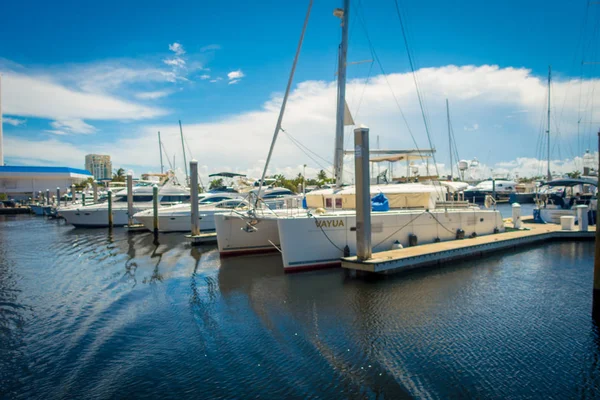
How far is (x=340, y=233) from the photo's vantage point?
1407cm

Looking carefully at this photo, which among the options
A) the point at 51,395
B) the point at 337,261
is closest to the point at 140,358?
the point at 51,395

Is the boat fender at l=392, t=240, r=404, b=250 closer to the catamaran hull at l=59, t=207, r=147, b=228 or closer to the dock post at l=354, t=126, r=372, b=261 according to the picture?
the dock post at l=354, t=126, r=372, b=261

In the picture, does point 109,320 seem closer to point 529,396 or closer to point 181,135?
point 529,396

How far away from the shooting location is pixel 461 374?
653cm

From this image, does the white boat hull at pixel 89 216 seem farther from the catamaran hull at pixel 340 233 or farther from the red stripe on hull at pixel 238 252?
the catamaran hull at pixel 340 233

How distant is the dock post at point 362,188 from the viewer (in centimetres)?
1210

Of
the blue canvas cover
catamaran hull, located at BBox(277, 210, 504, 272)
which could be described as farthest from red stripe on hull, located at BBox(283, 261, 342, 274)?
the blue canvas cover

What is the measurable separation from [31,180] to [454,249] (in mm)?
79764

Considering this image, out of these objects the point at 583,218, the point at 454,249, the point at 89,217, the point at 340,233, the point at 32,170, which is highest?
the point at 32,170

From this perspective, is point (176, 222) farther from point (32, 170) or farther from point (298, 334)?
point (32, 170)

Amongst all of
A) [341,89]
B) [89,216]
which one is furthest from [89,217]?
[341,89]

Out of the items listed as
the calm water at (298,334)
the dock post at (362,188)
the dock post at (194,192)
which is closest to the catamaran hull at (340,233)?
the calm water at (298,334)

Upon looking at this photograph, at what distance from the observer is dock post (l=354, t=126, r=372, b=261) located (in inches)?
476

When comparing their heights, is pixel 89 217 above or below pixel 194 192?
below
